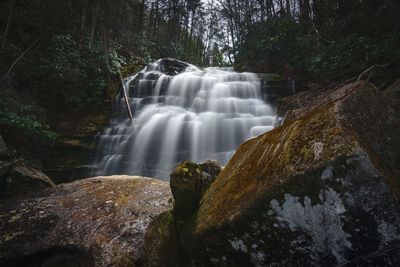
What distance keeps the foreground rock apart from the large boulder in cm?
96

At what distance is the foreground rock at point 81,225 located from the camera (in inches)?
108

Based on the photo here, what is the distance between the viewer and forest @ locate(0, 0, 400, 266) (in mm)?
1704

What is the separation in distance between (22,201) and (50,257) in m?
1.39

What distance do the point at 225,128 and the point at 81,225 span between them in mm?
6495

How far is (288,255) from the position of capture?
176 centimetres

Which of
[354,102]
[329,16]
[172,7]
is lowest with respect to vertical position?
[354,102]

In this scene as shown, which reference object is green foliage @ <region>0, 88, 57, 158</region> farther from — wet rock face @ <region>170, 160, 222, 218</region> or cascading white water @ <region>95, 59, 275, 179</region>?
wet rock face @ <region>170, 160, 222, 218</region>

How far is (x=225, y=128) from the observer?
30.1ft

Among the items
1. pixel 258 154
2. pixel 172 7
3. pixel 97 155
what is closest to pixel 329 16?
pixel 97 155

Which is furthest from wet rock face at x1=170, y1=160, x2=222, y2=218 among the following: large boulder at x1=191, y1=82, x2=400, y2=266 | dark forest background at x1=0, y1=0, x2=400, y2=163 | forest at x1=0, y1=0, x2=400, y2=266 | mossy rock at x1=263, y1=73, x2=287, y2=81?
mossy rock at x1=263, y1=73, x2=287, y2=81

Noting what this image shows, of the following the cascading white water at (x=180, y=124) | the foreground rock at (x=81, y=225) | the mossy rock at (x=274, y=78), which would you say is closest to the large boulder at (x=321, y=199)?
the foreground rock at (x=81, y=225)

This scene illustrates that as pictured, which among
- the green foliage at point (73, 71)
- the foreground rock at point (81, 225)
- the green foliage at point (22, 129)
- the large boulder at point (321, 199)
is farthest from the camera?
the green foliage at point (73, 71)

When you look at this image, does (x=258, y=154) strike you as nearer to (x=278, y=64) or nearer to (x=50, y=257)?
(x=50, y=257)

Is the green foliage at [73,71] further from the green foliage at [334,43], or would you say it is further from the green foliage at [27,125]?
the green foliage at [334,43]
